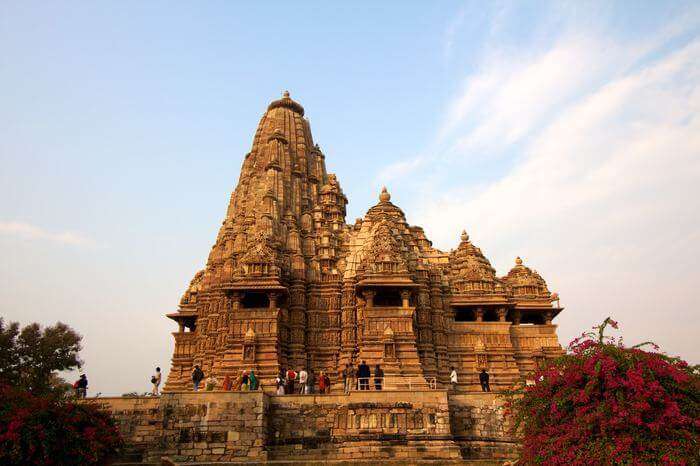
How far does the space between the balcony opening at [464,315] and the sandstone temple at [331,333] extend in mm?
314

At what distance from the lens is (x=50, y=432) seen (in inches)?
553

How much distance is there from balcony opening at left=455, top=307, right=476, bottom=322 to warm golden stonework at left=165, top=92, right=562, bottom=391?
3.0 inches

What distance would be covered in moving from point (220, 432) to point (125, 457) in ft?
11.2

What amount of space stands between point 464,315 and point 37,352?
26.2 meters

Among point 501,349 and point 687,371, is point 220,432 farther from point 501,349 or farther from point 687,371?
point 501,349

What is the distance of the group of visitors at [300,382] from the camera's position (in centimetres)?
2402

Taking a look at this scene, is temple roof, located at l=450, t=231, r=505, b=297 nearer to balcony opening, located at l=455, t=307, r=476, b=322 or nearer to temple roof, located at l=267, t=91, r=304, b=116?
balcony opening, located at l=455, t=307, r=476, b=322

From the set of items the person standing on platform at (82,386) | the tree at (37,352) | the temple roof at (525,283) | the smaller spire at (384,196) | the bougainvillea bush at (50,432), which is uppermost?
the smaller spire at (384,196)

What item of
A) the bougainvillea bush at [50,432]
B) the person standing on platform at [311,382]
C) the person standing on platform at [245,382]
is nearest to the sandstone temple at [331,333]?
the person standing on platform at [311,382]

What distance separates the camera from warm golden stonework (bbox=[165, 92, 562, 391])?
29.1 metres

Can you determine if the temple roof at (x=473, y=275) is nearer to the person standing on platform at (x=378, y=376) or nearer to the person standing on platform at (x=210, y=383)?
the person standing on platform at (x=378, y=376)

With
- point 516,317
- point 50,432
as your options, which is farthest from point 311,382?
point 50,432

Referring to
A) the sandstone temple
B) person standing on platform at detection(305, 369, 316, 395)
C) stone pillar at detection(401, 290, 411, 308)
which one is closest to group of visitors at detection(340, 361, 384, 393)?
the sandstone temple

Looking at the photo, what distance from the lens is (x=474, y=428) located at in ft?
72.1
